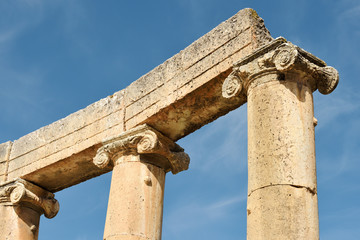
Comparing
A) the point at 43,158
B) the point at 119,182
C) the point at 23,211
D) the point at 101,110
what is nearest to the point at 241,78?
the point at 119,182

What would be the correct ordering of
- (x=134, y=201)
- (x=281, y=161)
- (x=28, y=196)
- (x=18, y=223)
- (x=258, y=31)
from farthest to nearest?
(x=28, y=196) → (x=18, y=223) → (x=134, y=201) → (x=258, y=31) → (x=281, y=161)

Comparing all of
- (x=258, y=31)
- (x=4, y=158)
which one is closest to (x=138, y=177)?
(x=258, y=31)

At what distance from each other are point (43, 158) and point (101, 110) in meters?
2.22

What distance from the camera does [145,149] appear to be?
46.6 feet

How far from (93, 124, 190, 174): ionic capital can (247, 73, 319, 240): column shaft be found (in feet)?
11.3

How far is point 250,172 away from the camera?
427 inches

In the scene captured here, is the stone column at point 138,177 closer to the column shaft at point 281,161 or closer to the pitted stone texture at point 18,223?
the pitted stone texture at point 18,223

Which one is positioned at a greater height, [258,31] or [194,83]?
[258,31]

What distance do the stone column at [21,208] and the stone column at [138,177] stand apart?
10.1 ft

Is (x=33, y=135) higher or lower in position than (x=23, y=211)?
higher

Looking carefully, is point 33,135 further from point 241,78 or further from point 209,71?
point 241,78

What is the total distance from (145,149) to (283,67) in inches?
170

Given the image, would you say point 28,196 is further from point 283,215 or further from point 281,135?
point 283,215

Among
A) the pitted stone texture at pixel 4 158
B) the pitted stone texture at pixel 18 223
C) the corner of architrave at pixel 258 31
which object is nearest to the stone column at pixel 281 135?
the corner of architrave at pixel 258 31
